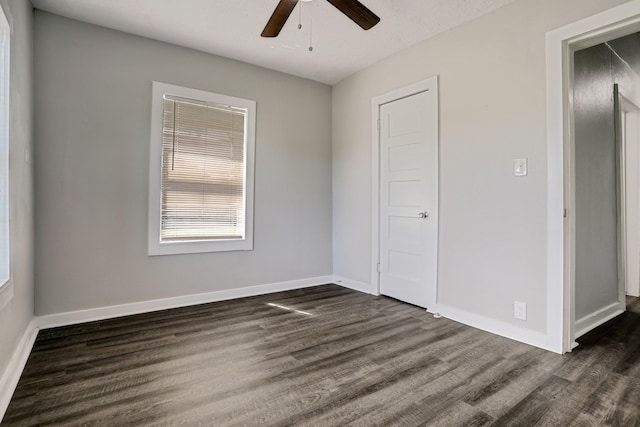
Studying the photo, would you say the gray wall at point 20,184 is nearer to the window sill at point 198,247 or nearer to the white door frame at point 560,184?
the window sill at point 198,247

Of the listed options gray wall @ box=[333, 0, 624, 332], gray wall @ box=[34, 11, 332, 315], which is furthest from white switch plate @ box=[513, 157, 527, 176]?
gray wall @ box=[34, 11, 332, 315]

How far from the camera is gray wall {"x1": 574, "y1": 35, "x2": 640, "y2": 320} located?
8.79 feet

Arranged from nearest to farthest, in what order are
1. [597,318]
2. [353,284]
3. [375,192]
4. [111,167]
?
[597,318], [111,167], [375,192], [353,284]

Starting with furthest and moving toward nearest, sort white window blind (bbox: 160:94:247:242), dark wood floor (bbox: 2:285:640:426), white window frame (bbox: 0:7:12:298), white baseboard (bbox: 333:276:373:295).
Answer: white baseboard (bbox: 333:276:373:295) → white window blind (bbox: 160:94:247:242) → white window frame (bbox: 0:7:12:298) → dark wood floor (bbox: 2:285:640:426)

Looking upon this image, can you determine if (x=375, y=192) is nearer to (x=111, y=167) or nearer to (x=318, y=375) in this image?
(x=318, y=375)

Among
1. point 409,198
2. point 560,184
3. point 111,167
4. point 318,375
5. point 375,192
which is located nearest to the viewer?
point 318,375

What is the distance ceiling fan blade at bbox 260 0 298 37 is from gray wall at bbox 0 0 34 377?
4.92ft

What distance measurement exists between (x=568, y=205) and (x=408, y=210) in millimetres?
1382

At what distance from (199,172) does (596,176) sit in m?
3.75

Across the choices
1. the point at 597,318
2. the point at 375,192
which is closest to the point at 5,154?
the point at 375,192

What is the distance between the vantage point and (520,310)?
98.7 inches

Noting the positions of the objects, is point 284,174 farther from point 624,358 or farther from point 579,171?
point 624,358

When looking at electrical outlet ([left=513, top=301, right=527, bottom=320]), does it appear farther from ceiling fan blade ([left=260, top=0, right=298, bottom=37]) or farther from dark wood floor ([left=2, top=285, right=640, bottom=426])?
ceiling fan blade ([left=260, top=0, right=298, bottom=37])

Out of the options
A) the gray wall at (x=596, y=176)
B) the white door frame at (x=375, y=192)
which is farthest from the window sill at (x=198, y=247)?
the gray wall at (x=596, y=176)
